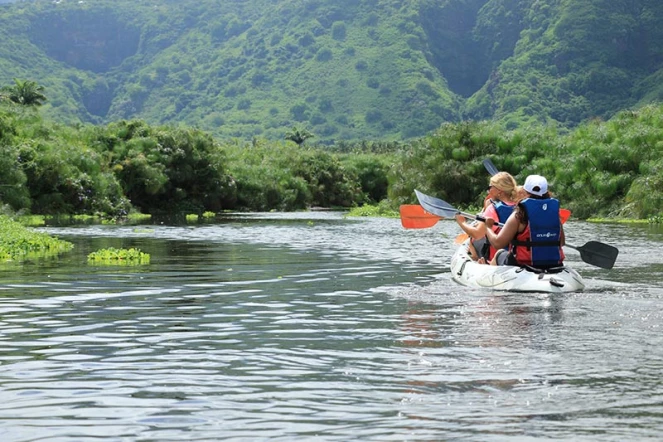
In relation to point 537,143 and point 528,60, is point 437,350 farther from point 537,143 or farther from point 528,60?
point 528,60

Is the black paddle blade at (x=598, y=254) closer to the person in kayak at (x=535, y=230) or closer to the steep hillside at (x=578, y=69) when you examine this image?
the person in kayak at (x=535, y=230)

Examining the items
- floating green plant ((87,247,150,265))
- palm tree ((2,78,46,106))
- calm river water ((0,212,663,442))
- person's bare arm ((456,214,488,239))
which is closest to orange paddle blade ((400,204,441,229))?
calm river water ((0,212,663,442))

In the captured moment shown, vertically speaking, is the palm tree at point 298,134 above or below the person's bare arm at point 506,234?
above

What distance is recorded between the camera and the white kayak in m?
15.8

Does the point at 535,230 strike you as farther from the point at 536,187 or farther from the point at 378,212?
the point at 378,212

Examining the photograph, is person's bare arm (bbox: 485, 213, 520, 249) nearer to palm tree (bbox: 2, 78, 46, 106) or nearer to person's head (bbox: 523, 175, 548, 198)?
person's head (bbox: 523, 175, 548, 198)

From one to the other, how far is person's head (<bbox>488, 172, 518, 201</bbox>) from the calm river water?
1.79 m

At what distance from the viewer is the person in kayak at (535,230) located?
15734mm

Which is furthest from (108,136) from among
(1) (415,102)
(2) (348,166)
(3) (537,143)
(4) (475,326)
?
(1) (415,102)

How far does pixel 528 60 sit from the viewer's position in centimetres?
19012

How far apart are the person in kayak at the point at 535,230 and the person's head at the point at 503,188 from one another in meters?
1.13

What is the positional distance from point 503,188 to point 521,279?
73.1 inches

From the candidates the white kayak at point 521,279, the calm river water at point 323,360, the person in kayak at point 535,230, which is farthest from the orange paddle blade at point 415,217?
the person in kayak at point 535,230

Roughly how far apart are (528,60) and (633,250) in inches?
6548
